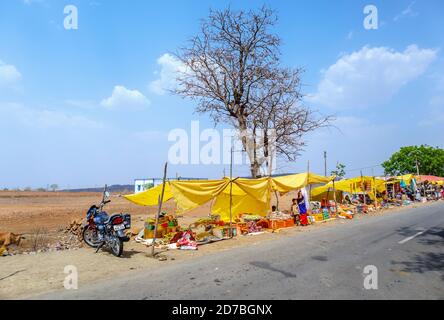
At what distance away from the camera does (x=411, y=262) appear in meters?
7.66

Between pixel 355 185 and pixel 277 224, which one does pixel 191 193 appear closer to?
pixel 277 224

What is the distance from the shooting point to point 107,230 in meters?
9.86

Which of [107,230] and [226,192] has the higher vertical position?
[226,192]

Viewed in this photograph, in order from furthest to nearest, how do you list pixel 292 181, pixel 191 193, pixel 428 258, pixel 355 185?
pixel 355 185, pixel 292 181, pixel 191 193, pixel 428 258

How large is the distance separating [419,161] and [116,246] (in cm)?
7101

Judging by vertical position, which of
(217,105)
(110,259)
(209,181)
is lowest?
(110,259)

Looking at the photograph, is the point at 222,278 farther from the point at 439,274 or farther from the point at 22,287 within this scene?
the point at 439,274

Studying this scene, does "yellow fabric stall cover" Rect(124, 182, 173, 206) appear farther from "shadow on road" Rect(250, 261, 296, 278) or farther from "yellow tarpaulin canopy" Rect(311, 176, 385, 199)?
"yellow tarpaulin canopy" Rect(311, 176, 385, 199)

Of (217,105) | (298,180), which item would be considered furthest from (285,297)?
(217,105)

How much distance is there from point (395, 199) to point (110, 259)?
1178 inches

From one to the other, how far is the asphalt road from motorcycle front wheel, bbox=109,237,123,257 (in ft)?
6.88

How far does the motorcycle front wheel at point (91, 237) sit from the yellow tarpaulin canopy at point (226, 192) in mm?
2515

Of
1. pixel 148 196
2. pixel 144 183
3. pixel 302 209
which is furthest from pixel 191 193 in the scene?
pixel 144 183

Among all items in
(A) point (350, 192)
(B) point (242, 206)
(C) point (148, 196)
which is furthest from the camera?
(A) point (350, 192)
